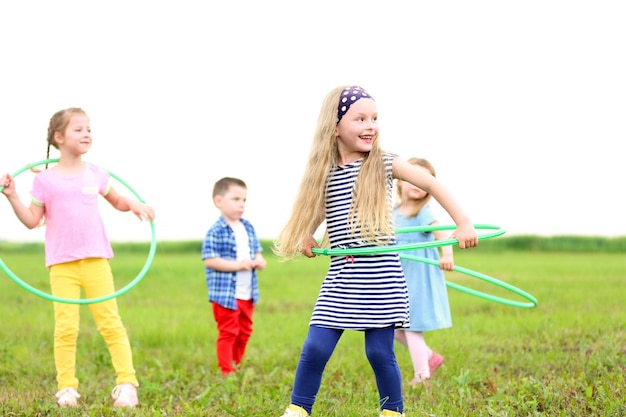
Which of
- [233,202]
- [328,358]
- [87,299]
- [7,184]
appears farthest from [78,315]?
[328,358]

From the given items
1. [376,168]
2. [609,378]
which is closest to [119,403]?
[376,168]

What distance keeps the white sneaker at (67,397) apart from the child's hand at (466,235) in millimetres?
3289

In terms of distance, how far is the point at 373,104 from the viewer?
5.06m

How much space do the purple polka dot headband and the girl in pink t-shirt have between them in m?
2.18

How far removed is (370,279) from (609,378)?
267cm

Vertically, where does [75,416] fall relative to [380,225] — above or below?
below

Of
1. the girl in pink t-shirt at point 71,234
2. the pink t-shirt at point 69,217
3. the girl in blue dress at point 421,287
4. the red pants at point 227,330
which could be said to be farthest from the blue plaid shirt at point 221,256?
the girl in blue dress at point 421,287

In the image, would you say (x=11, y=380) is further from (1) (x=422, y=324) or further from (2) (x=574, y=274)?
(2) (x=574, y=274)

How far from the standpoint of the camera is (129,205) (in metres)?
6.57

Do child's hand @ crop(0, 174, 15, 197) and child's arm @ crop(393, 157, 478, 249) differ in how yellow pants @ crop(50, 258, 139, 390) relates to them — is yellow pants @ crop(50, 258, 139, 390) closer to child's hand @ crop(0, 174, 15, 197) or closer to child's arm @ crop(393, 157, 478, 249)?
child's hand @ crop(0, 174, 15, 197)

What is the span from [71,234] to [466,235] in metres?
3.14

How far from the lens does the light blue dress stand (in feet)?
22.9

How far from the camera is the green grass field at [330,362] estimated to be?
19.3ft

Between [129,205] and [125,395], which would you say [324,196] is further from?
[125,395]
